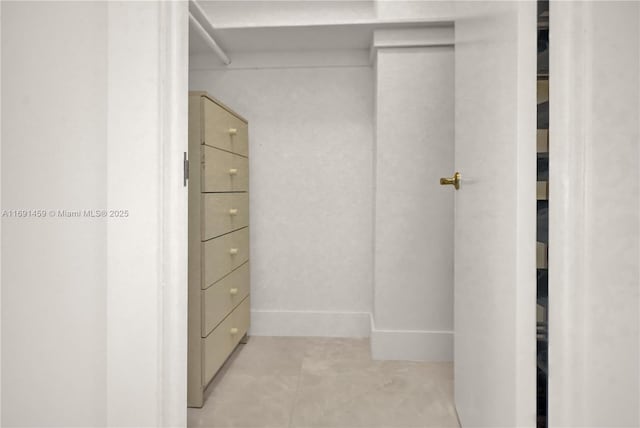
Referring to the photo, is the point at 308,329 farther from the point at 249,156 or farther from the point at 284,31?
the point at 284,31

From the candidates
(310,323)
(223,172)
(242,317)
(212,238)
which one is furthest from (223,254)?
(310,323)

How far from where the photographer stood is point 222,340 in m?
2.03

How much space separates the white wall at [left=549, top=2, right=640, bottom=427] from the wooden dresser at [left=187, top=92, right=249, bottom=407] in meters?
1.37

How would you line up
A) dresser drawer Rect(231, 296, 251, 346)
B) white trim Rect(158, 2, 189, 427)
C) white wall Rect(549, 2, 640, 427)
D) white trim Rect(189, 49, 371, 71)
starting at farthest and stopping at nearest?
white trim Rect(189, 49, 371, 71) < dresser drawer Rect(231, 296, 251, 346) < white trim Rect(158, 2, 189, 427) < white wall Rect(549, 2, 640, 427)

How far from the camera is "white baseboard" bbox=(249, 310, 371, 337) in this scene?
108 inches

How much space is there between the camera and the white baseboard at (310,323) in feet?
9.02

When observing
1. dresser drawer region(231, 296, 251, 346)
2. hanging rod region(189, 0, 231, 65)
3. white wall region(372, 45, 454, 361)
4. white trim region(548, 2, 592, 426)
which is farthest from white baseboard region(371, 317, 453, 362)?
hanging rod region(189, 0, 231, 65)

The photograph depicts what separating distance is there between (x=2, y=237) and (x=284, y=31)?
1.91m

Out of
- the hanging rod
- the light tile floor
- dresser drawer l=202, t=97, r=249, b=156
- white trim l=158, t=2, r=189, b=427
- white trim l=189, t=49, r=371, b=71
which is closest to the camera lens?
white trim l=158, t=2, r=189, b=427

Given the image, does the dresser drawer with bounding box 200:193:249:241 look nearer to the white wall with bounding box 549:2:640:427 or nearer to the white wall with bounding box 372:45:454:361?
the white wall with bounding box 372:45:454:361

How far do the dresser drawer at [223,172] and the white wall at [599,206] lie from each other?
1.37 m

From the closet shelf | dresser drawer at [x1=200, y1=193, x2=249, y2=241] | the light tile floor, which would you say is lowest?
the light tile floor

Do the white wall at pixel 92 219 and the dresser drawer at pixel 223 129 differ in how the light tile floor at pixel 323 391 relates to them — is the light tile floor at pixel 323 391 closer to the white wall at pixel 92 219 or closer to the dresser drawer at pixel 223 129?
the white wall at pixel 92 219

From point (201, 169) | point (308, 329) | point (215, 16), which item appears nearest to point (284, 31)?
point (215, 16)
